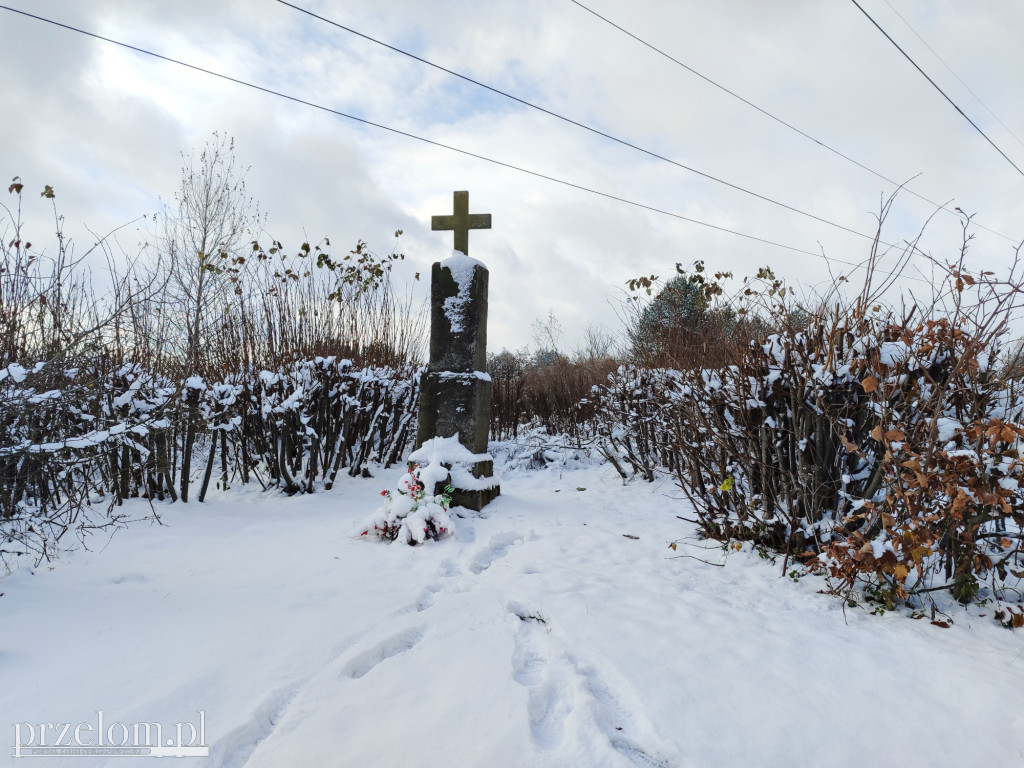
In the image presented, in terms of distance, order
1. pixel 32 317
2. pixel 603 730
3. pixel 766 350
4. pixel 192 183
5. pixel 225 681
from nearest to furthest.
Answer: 1. pixel 603 730
2. pixel 225 681
3. pixel 766 350
4. pixel 32 317
5. pixel 192 183

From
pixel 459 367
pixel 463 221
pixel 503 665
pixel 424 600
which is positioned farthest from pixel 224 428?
pixel 503 665

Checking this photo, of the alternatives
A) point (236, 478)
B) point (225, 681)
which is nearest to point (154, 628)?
point (225, 681)

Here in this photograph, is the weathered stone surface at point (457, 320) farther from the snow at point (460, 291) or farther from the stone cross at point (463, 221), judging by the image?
the stone cross at point (463, 221)

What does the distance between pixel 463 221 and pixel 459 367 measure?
156cm

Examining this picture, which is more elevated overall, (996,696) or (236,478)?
(996,696)

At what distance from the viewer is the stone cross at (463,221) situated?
212 inches

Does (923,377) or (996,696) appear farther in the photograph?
(923,377)

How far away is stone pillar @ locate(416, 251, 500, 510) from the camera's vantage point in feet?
16.1

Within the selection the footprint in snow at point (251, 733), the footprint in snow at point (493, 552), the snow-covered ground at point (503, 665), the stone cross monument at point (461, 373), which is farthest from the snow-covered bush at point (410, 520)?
the footprint in snow at point (251, 733)

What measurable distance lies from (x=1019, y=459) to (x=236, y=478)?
684 centimetres

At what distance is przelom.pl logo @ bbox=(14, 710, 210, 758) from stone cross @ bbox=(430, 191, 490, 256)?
4504mm

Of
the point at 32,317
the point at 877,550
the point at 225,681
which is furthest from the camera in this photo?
the point at 32,317

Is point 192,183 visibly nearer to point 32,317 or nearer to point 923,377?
point 32,317

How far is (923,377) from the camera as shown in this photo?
94.8 inches
